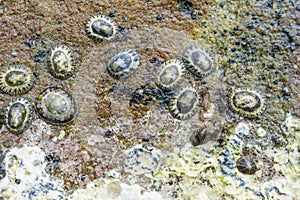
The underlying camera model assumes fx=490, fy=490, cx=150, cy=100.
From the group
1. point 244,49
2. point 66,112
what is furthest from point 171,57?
point 66,112

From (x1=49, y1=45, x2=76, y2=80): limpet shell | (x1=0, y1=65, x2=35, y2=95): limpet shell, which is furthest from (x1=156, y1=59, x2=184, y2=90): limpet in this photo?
(x1=0, y1=65, x2=35, y2=95): limpet shell

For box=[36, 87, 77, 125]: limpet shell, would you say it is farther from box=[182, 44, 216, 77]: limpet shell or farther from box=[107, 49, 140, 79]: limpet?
box=[182, 44, 216, 77]: limpet shell

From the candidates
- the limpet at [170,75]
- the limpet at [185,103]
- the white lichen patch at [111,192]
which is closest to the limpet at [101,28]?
the limpet at [170,75]

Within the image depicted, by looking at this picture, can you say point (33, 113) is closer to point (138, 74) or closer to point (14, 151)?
point (14, 151)

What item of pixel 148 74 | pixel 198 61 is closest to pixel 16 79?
pixel 148 74

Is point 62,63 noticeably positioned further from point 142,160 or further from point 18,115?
point 142,160

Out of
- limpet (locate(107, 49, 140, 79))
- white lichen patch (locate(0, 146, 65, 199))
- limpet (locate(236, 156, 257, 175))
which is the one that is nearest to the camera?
white lichen patch (locate(0, 146, 65, 199))

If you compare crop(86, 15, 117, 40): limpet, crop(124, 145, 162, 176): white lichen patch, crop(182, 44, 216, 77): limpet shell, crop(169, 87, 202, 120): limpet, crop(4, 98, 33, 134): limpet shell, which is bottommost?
crop(124, 145, 162, 176): white lichen patch
